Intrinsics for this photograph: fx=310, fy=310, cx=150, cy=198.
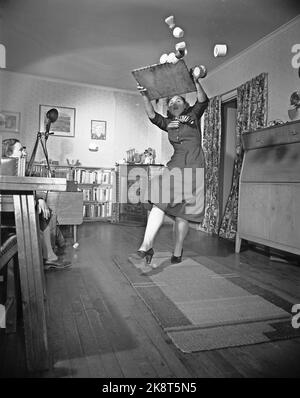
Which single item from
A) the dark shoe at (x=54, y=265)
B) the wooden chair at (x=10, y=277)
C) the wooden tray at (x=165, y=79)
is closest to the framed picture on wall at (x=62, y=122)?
the wooden tray at (x=165, y=79)

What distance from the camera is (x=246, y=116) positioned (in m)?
3.62

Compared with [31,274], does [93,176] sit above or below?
above

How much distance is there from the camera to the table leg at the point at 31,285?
1.01m

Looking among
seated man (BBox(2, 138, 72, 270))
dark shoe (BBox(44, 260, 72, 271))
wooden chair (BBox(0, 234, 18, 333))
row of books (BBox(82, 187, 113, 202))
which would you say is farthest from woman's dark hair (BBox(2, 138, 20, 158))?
row of books (BBox(82, 187, 113, 202))

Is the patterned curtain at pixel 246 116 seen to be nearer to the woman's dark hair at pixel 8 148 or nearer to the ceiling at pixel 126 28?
the ceiling at pixel 126 28

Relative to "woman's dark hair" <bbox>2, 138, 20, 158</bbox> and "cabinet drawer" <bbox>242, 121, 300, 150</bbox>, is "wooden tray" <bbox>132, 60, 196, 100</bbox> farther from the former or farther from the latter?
"woman's dark hair" <bbox>2, 138, 20, 158</bbox>

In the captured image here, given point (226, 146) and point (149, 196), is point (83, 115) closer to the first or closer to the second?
point (226, 146)

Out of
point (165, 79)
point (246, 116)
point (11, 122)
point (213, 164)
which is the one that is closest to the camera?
point (165, 79)

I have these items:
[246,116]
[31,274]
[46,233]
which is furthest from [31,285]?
[246,116]

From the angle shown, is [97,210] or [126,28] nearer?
[126,28]

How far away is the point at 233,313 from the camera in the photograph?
152 cm

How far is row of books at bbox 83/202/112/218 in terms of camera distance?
5.22 metres

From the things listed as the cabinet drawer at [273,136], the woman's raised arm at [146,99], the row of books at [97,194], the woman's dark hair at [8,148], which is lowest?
the row of books at [97,194]

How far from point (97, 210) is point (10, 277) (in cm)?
391
